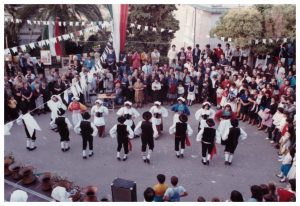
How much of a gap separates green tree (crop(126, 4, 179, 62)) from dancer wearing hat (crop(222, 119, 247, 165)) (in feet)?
32.1

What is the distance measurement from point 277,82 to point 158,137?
515 centimetres

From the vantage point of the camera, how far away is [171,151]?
12.0 m

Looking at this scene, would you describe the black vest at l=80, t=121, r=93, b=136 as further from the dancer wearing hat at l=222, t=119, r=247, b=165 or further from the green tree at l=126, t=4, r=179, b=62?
the green tree at l=126, t=4, r=179, b=62

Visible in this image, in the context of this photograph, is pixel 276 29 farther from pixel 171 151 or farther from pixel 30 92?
pixel 30 92

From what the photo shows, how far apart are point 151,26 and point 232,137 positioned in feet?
35.1

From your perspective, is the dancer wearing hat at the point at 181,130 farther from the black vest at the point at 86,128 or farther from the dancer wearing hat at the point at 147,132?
the black vest at the point at 86,128

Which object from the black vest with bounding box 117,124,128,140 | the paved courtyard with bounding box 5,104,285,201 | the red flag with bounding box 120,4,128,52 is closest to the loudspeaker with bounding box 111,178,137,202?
the paved courtyard with bounding box 5,104,285,201

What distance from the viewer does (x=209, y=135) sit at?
10.7 meters

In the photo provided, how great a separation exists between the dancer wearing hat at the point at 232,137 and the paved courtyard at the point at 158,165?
1.20 feet

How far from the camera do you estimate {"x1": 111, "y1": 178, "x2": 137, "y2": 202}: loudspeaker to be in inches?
343

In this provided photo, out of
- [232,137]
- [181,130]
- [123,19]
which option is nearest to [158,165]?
[181,130]

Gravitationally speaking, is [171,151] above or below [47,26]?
below

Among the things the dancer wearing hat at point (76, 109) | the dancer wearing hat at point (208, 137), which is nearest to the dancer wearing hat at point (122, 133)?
the dancer wearing hat at point (208, 137)
